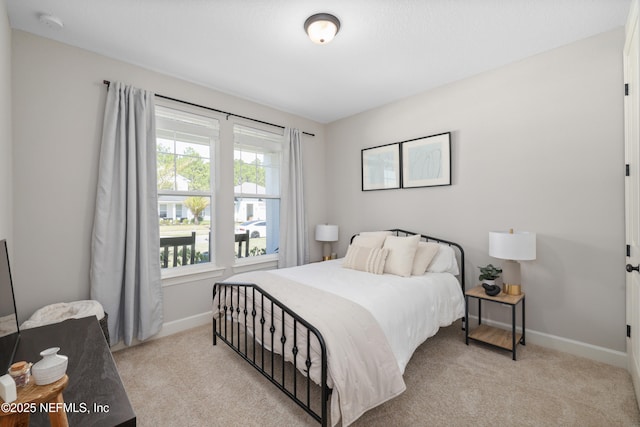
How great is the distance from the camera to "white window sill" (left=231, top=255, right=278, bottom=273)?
3.65 metres

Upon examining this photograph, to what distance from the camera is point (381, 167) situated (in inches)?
155

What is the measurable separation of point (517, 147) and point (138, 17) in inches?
138

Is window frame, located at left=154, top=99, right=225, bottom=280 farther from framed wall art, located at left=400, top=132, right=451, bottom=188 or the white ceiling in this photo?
framed wall art, located at left=400, top=132, right=451, bottom=188

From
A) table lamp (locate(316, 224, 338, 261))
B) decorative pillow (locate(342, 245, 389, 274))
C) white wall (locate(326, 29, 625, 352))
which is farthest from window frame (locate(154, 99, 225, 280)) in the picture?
white wall (locate(326, 29, 625, 352))

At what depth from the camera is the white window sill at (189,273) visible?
306 centimetres

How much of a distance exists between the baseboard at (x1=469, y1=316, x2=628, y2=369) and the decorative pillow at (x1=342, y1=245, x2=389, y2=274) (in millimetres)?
1459

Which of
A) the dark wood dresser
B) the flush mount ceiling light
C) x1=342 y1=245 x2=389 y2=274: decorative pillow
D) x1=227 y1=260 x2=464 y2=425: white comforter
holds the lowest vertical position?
x1=227 y1=260 x2=464 y2=425: white comforter

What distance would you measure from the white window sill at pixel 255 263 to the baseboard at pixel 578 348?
9.43 feet

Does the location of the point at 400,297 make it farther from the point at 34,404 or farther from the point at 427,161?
the point at 34,404

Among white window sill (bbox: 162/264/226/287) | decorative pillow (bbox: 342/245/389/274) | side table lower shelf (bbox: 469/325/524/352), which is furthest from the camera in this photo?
white window sill (bbox: 162/264/226/287)

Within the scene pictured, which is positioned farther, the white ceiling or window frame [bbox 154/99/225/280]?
window frame [bbox 154/99/225/280]

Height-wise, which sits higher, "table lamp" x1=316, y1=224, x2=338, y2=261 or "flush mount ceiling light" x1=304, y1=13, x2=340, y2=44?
"flush mount ceiling light" x1=304, y1=13, x2=340, y2=44

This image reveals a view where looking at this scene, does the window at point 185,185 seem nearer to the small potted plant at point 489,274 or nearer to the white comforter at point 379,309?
the white comforter at point 379,309

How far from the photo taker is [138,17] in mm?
2178
